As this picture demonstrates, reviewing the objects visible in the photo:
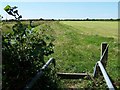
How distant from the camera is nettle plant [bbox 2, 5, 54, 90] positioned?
4863 millimetres

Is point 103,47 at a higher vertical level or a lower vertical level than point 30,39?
lower

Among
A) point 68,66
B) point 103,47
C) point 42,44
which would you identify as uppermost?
point 42,44

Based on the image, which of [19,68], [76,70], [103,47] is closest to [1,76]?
[19,68]

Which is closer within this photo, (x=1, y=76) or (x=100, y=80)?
(x=1, y=76)

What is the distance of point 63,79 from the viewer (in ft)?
27.0

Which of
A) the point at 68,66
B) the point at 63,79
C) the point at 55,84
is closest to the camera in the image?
the point at 55,84

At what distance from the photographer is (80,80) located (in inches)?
324

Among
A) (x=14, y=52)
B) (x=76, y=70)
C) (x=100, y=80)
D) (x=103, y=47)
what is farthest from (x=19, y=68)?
(x=76, y=70)

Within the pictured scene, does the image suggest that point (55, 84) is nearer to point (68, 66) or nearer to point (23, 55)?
point (23, 55)

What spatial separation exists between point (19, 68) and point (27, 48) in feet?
1.66

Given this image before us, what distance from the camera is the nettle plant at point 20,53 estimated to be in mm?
4863

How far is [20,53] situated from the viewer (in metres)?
5.37

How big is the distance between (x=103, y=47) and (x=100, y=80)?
67.7 inches

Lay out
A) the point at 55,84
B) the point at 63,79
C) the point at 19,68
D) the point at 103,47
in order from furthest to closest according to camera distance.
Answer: the point at 103,47 → the point at 63,79 → the point at 55,84 → the point at 19,68
